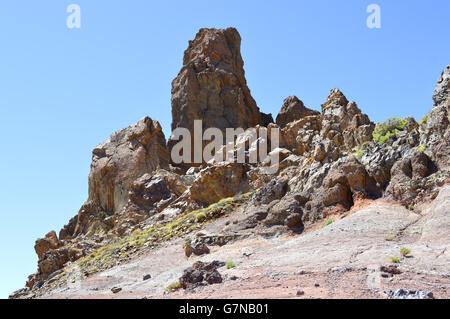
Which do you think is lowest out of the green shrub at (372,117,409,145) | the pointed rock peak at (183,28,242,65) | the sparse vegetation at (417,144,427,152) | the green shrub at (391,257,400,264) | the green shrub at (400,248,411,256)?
the green shrub at (391,257,400,264)

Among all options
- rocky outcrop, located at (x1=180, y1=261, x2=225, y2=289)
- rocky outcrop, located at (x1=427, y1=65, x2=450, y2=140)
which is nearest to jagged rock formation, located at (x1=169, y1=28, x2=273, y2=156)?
rocky outcrop, located at (x1=427, y1=65, x2=450, y2=140)

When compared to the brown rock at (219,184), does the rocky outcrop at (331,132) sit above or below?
above

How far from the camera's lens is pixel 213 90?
6022cm

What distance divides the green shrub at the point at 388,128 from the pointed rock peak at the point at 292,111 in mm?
29332

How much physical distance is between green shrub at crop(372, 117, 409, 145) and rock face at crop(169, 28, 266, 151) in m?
29.7

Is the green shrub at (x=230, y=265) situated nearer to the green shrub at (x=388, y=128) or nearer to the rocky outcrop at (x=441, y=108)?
the rocky outcrop at (x=441, y=108)

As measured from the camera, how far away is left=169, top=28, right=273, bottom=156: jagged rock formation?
58.4m

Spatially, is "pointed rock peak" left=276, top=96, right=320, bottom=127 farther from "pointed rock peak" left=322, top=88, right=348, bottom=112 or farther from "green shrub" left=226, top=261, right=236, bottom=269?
"green shrub" left=226, top=261, right=236, bottom=269

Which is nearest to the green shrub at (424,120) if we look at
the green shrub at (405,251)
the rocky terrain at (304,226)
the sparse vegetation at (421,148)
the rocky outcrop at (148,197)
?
the rocky terrain at (304,226)

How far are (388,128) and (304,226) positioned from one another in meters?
9.67

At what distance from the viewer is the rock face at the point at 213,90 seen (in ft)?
192

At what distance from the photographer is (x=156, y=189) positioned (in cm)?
4819
